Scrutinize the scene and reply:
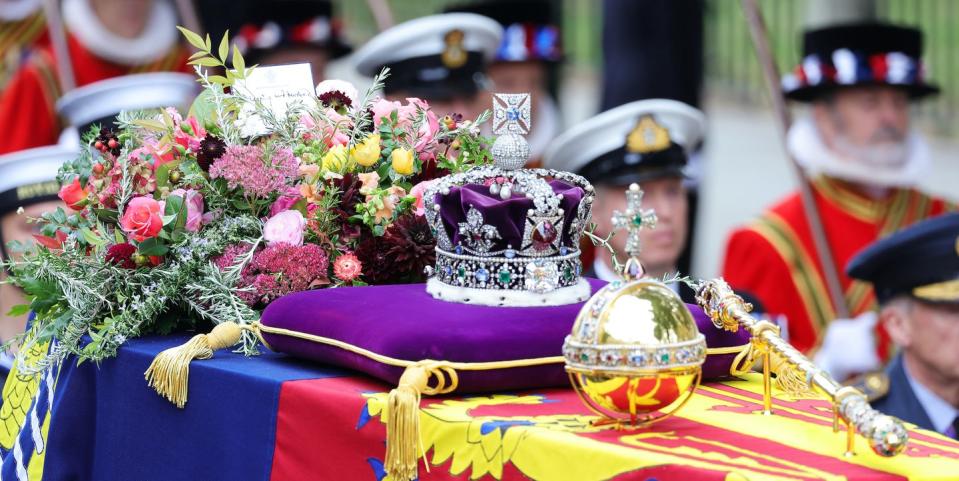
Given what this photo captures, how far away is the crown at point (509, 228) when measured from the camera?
226 cm

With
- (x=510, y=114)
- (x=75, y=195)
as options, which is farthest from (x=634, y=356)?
(x=75, y=195)

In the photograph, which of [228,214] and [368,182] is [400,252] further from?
[228,214]

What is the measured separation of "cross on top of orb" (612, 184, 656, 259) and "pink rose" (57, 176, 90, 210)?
118 centimetres

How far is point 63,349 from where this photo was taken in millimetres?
2623

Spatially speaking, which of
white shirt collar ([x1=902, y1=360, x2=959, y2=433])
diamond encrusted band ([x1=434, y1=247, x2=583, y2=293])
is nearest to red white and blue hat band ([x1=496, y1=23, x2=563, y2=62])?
white shirt collar ([x1=902, y1=360, x2=959, y2=433])

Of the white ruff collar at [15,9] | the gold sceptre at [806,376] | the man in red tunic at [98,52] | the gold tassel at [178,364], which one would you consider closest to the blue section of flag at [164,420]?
the gold tassel at [178,364]

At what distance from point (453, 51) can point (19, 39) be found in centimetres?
223

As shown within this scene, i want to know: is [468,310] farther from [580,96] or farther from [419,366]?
[580,96]

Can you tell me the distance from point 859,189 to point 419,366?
413 cm

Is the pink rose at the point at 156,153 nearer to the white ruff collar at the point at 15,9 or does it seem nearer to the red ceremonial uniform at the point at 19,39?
the red ceremonial uniform at the point at 19,39

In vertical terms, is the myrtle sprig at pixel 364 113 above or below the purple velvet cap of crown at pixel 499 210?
above

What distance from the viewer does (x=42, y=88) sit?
620cm

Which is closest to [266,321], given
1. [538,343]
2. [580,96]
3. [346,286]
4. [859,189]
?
[346,286]

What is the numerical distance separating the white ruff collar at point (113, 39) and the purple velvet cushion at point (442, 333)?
4.23 metres
